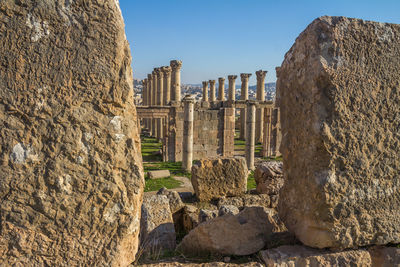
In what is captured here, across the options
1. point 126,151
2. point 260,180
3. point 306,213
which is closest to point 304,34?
point 306,213

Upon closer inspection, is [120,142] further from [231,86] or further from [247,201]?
[231,86]

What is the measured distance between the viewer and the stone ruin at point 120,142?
212 cm

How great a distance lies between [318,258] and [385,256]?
63 cm

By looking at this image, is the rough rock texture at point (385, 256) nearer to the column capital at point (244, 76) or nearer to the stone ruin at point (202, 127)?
the stone ruin at point (202, 127)

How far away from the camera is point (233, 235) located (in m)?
3.10

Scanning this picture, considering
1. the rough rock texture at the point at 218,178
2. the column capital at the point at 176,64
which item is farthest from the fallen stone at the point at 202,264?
the column capital at the point at 176,64

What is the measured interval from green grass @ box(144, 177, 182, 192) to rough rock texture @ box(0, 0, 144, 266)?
9739 millimetres

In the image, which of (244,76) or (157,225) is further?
(244,76)

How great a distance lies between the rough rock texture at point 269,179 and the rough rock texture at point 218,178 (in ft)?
1.54

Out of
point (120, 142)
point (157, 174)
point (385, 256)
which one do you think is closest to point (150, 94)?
point (157, 174)

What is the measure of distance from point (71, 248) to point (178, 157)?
16833 mm

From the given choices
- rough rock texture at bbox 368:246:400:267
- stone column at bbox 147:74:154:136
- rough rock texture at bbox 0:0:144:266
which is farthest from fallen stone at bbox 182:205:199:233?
stone column at bbox 147:74:154:136

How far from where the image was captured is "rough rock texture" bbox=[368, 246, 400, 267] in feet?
8.81

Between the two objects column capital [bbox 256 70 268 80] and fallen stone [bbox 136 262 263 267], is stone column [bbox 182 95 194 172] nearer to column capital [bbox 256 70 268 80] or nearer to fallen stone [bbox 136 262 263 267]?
fallen stone [bbox 136 262 263 267]
